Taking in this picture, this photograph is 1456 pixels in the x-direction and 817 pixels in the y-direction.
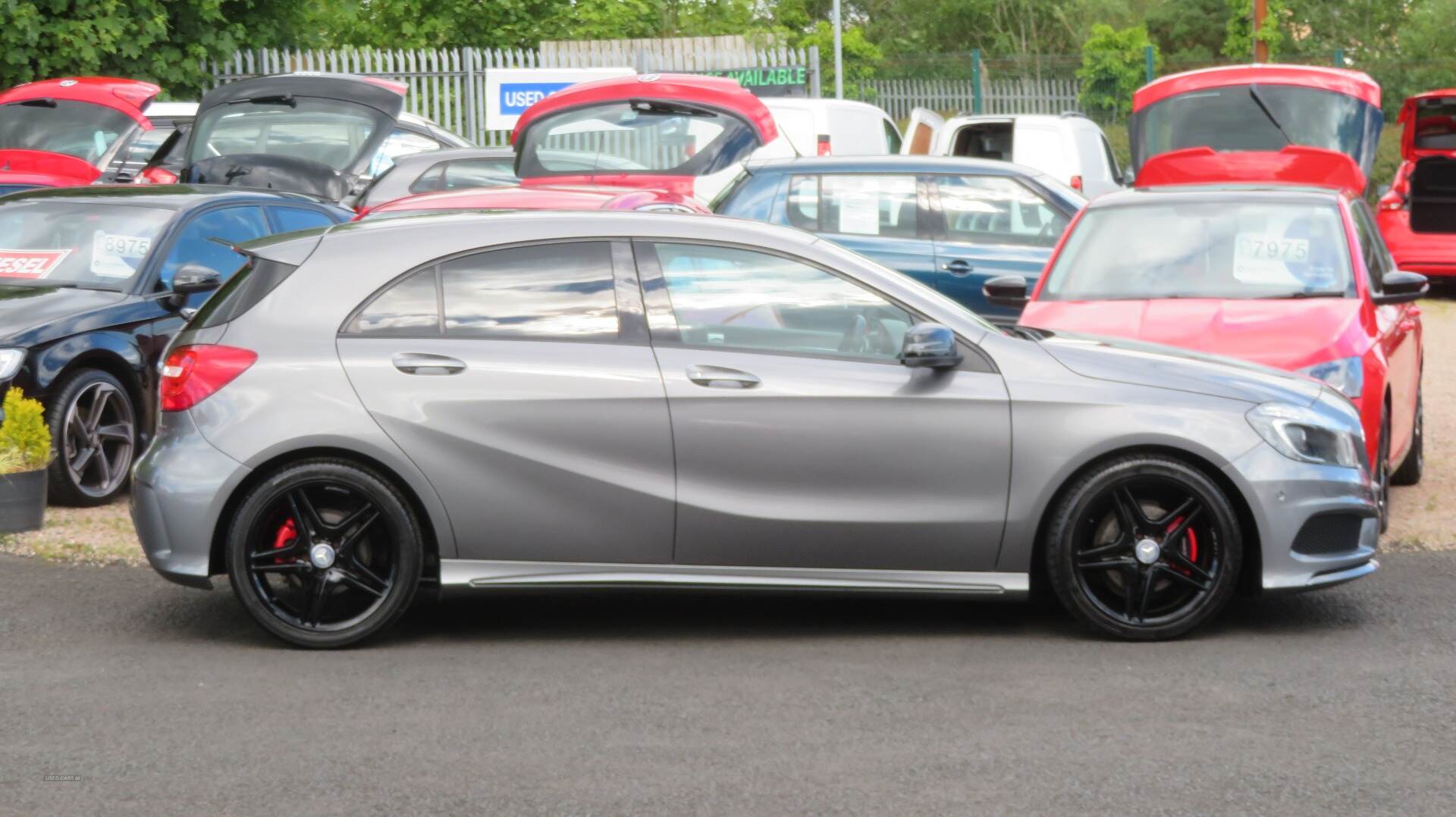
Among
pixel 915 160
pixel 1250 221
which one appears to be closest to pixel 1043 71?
pixel 915 160

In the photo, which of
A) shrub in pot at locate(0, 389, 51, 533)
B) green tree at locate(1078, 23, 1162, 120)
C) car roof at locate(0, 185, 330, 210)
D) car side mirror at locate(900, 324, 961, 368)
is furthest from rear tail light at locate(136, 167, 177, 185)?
green tree at locate(1078, 23, 1162, 120)

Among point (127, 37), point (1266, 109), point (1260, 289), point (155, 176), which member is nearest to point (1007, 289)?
point (1260, 289)

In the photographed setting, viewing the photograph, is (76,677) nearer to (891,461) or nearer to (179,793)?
(179,793)

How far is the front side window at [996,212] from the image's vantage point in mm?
12383

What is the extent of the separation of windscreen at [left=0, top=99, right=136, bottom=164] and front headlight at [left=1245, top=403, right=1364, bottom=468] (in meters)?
12.7

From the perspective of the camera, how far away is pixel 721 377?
20.8ft

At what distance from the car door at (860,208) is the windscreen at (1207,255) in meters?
2.79

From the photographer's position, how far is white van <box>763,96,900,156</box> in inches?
644

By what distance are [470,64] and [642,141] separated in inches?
537

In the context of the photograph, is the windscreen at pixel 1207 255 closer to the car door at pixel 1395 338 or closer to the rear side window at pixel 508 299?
the car door at pixel 1395 338

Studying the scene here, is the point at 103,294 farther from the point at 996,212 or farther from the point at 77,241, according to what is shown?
the point at 996,212

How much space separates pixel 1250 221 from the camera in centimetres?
935

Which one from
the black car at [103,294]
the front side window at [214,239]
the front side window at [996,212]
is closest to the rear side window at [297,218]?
the black car at [103,294]

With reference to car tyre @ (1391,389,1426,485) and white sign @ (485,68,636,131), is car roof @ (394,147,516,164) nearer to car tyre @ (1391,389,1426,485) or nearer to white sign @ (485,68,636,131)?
car tyre @ (1391,389,1426,485)
